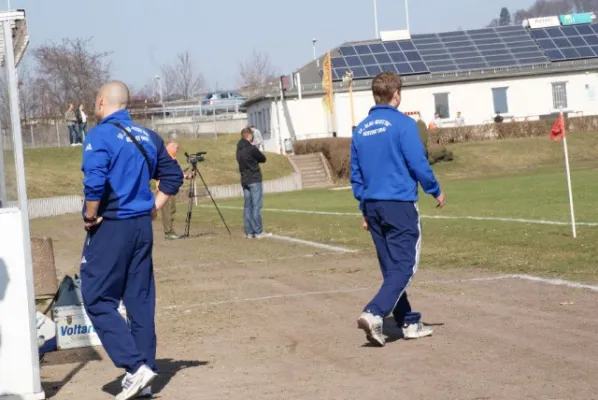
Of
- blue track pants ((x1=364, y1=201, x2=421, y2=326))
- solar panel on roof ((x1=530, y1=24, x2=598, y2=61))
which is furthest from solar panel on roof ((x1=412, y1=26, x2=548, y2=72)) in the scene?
blue track pants ((x1=364, y1=201, x2=421, y2=326))

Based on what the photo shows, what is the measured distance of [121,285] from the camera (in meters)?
7.38

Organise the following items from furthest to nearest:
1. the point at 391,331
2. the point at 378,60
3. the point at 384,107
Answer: the point at 378,60
the point at 391,331
the point at 384,107

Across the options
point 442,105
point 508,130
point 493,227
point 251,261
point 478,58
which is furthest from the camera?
point 478,58

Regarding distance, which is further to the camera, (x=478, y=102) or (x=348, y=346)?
(x=478, y=102)

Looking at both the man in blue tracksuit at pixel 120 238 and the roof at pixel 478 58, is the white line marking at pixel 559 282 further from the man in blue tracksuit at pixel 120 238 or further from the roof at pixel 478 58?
the roof at pixel 478 58

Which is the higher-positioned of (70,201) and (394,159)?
(394,159)

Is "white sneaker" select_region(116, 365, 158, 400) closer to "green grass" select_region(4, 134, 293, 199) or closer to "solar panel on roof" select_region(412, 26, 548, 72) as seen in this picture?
"green grass" select_region(4, 134, 293, 199)

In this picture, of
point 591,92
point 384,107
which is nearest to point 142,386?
point 384,107

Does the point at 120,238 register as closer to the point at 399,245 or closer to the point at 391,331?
the point at 399,245

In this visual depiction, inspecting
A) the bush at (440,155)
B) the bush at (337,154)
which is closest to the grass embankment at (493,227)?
the bush at (337,154)

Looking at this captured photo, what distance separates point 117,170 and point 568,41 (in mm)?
62197

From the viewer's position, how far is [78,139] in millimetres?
52188

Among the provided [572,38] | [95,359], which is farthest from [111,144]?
[572,38]

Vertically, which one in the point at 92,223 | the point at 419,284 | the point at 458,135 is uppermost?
the point at 92,223
